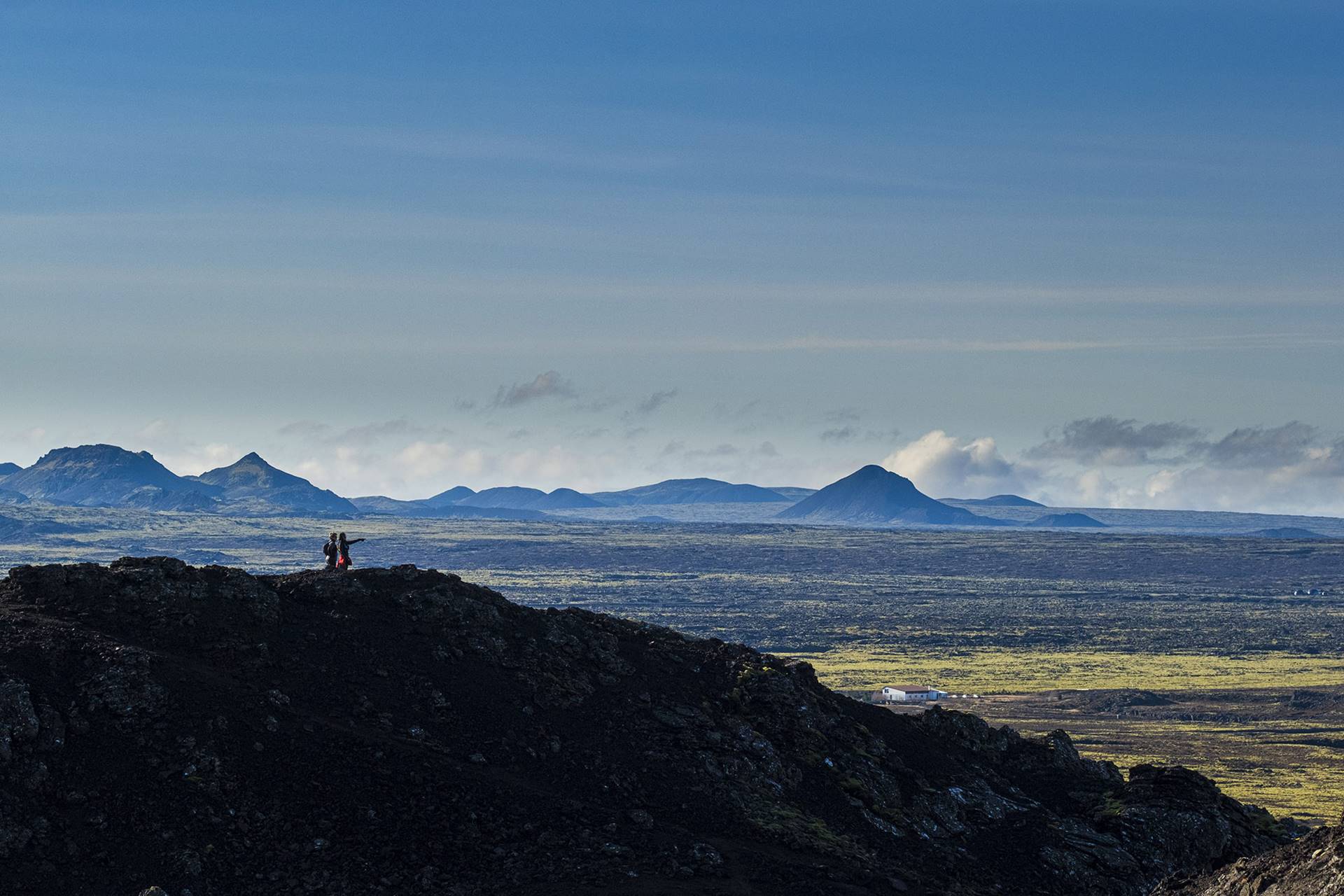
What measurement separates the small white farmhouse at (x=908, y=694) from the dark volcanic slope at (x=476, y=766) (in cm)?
10088

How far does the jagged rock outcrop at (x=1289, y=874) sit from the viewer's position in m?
27.7

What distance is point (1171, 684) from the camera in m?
181

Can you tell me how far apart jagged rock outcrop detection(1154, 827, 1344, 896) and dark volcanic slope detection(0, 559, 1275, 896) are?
26.3ft

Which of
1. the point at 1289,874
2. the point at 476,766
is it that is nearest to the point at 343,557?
the point at 476,766

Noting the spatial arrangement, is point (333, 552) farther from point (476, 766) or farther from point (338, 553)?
point (476, 766)

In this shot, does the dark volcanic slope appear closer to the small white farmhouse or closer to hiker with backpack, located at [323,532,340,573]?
hiker with backpack, located at [323,532,340,573]

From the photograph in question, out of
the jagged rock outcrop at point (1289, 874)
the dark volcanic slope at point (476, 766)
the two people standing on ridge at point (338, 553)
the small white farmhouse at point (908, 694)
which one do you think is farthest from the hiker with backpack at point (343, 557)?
the small white farmhouse at point (908, 694)

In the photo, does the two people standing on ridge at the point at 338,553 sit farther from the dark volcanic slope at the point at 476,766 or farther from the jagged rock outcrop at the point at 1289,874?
the jagged rock outcrop at the point at 1289,874

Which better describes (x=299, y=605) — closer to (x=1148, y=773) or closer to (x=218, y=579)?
(x=218, y=579)

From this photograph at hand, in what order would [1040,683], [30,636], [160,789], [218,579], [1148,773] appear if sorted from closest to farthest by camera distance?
1. [160,789]
2. [30,636]
3. [218,579]
4. [1148,773]
5. [1040,683]

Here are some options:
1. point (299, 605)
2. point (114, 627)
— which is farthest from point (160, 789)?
point (299, 605)

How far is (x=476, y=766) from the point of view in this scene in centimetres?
3850

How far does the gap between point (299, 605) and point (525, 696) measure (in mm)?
7810

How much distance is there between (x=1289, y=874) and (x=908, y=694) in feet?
408
